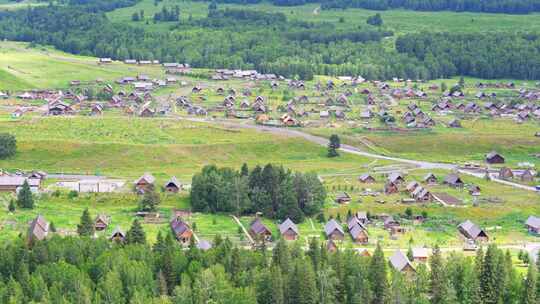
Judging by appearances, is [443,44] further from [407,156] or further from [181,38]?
[407,156]

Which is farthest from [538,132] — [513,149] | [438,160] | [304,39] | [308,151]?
[304,39]

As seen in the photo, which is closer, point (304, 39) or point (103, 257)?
point (103, 257)

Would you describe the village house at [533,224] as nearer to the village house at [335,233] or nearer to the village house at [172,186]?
the village house at [335,233]

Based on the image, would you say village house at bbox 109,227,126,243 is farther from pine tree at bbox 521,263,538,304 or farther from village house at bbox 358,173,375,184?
village house at bbox 358,173,375,184

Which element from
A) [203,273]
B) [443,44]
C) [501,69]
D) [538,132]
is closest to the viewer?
[203,273]

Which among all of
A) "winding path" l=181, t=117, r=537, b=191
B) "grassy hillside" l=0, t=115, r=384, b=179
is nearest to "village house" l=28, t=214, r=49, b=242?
"grassy hillside" l=0, t=115, r=384, b=179

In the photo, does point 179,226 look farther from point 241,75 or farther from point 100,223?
point 241,75
